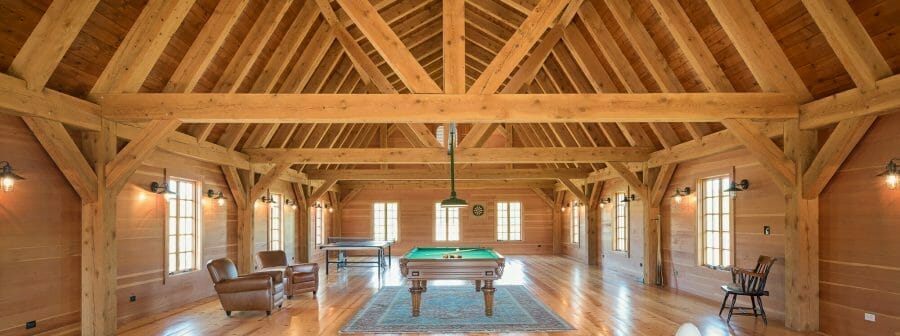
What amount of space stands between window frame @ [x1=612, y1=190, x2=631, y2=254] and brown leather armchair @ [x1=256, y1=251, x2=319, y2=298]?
7.28 m

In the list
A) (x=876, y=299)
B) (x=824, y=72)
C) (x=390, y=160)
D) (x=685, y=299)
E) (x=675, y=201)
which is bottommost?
(x=685, y=299)

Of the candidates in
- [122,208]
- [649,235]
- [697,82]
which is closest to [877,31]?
[697,82]

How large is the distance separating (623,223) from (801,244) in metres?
7.10

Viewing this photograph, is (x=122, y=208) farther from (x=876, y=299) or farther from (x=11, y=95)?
(x=876, y=299)

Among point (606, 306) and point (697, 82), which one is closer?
point (697, 82)

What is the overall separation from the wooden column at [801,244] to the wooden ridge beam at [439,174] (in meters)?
8.51

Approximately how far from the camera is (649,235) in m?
10.9

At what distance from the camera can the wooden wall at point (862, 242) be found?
18.4 ft

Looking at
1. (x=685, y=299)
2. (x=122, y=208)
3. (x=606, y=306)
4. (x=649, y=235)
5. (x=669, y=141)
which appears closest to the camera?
(x=122, y=208)

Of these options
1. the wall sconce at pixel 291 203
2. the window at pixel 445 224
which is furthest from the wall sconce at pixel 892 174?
the window at pixel 445 224

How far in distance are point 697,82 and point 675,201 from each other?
3.37 metres

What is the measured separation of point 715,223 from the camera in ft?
29.8

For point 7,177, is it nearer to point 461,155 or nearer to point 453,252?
point 453,252

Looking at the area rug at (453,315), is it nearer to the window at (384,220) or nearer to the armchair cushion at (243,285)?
the armchair cushion at (243,285)
